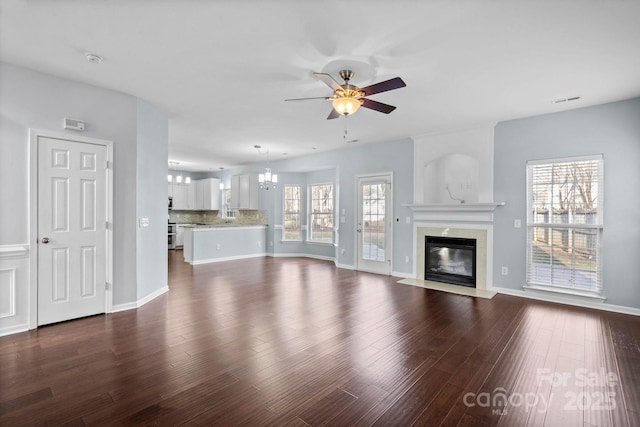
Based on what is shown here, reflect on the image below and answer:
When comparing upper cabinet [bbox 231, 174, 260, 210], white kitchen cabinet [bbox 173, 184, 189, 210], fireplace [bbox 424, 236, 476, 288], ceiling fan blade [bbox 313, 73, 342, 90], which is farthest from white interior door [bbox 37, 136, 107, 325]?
white kitchen cabinet [bbox 173, 184, 189, 210]

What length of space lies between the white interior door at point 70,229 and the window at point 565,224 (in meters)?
6.05

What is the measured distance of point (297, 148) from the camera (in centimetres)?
724

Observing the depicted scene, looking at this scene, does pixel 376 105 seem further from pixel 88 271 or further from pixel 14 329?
pixel 14 329

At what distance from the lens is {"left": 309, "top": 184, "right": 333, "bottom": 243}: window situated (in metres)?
8.52

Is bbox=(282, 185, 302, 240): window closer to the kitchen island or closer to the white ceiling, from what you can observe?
the kitchen island

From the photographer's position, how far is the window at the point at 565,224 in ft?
14.0

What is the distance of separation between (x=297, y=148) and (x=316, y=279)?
3.11 metres

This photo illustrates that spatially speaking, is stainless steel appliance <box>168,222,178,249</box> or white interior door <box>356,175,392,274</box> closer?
white interior door <box>356,175,392,274</box>

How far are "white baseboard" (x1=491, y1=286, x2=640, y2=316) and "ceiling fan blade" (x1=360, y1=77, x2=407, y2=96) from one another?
4.00 m

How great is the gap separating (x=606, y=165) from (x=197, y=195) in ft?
35.6

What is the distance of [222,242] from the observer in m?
8.12

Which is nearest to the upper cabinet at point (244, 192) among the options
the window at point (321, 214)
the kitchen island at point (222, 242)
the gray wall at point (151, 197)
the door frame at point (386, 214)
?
the kitchen island at point (222, 242)

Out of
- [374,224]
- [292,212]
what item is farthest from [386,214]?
[292,212]

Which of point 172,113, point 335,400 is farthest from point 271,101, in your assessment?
point 335,400
